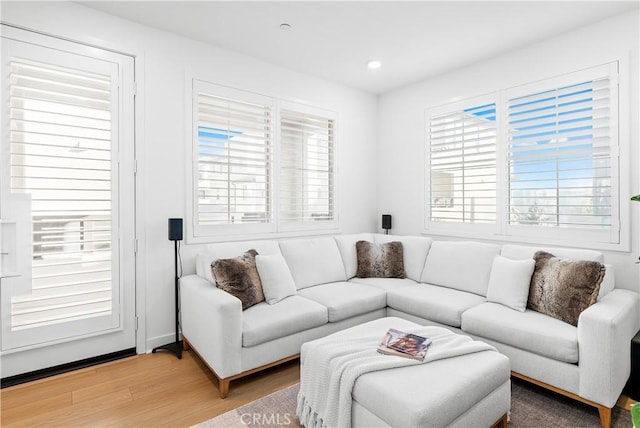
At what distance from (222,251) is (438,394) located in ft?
6.71

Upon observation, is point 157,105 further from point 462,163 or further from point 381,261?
point 462,163

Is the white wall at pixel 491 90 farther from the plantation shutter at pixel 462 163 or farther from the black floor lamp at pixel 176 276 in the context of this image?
the black floor lamp at pixel 176 276

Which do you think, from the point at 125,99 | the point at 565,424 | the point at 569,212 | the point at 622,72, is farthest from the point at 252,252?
the point at 622,72

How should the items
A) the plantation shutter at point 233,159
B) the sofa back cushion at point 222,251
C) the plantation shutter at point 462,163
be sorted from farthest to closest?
1. the plantation shutter at point 462,163
2. the plantation shutter at point 233,159
3. the sofa back cushion at point 222,251

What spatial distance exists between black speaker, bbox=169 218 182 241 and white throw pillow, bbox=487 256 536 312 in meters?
2.55

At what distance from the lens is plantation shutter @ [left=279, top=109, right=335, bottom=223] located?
3797 millimetres

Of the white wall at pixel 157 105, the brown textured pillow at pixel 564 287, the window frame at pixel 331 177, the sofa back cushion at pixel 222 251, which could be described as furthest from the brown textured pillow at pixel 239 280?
the brown textured pillow at pixel 564 287

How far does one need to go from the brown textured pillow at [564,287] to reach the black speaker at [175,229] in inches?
108

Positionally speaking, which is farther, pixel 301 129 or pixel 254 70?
pixel 301 129

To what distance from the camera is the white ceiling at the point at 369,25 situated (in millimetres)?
2596

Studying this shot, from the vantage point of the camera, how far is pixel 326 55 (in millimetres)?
3447

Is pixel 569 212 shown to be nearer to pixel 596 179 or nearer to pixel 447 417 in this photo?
pixel 596 179

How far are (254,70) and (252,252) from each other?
1866mm

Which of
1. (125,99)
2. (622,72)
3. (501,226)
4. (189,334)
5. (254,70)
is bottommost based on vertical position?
(189,334)
